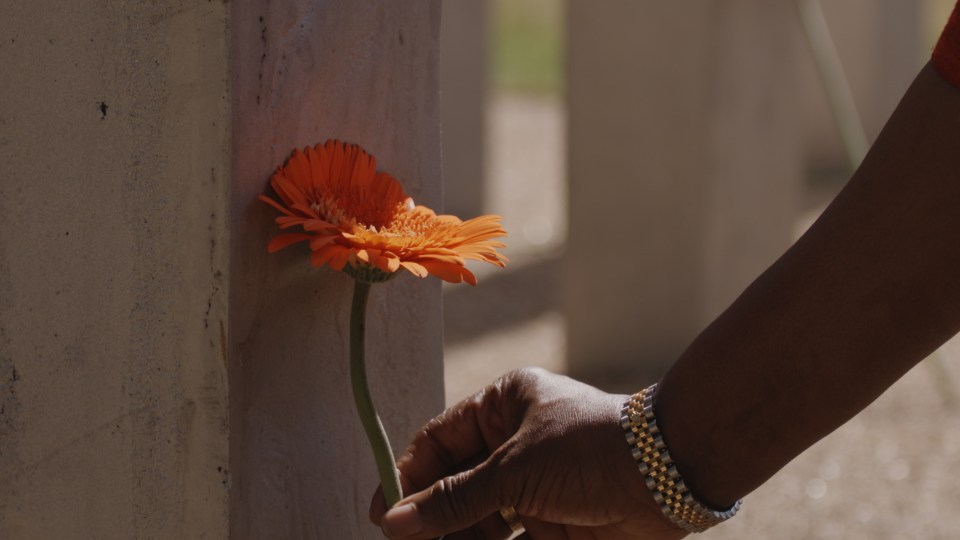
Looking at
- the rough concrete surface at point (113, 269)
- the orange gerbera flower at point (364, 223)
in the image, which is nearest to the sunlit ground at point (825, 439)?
the orange gerbera flower at point (364, 223)

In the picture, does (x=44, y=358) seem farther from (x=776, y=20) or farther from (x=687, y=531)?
(x=776, y=20)

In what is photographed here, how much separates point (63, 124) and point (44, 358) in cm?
31

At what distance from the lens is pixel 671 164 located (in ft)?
18.3

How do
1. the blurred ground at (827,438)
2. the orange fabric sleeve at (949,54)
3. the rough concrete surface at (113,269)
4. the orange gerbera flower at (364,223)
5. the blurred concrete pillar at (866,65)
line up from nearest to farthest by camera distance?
1. the orange fabric sleeve at (949,54)
2. the orange gerbera flower at (364,223)
3. the rough concrete surface at (113,269)
4. the blurred ground at (827,438)
5. the blurred concrete pillar at (866,65)

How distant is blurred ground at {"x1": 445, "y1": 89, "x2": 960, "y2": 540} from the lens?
453 centimetres

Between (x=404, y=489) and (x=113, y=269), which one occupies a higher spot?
(x=113, y=269)

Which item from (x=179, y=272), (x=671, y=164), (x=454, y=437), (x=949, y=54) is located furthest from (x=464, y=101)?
(x=949, y=54)

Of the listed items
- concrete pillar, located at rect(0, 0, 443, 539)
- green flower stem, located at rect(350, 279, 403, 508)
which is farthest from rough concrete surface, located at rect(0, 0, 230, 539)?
green flower stem, located at rect(350, 279, 403, 508)

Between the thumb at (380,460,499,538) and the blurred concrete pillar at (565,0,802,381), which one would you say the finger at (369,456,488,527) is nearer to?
the thumb at (380,460,499,538)

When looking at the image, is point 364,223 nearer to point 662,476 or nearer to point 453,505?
point 453,505

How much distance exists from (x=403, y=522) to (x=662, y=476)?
314 mm

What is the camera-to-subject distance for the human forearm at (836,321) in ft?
4.53

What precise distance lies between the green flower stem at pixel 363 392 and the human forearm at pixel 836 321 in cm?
33

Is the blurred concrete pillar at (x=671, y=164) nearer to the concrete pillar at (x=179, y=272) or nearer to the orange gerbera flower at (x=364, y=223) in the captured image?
the concrete pillar at (x=179, y=272)
